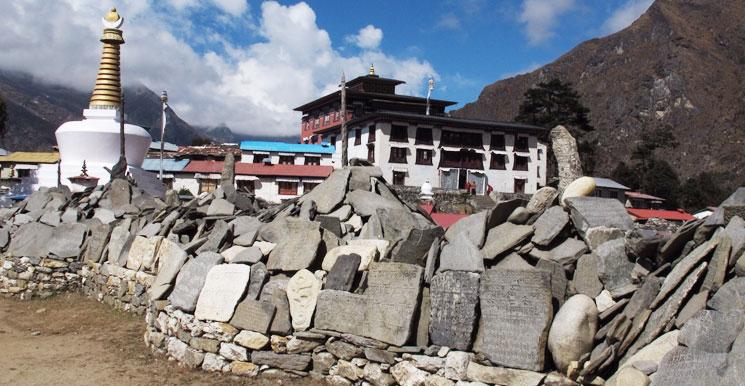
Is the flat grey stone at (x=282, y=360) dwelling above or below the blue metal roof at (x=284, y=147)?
below

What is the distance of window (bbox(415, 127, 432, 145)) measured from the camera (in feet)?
157

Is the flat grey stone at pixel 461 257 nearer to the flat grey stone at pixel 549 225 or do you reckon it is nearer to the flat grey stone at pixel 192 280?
the flat grey stone at pixel 549 225

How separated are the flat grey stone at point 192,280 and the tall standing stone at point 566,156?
251 inches

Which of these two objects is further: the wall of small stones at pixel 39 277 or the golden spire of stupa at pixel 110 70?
the golden spire of stupa at pixel 110 70

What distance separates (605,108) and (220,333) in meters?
106

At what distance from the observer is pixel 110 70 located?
3070cm

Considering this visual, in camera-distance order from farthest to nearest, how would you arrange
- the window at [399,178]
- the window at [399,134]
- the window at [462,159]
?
the window at [462,159], the window at [399,178], the window at [399,134]

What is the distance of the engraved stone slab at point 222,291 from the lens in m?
9.00

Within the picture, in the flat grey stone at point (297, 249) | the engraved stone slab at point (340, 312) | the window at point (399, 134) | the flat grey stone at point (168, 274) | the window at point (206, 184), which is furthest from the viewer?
the window at point (399, 134)

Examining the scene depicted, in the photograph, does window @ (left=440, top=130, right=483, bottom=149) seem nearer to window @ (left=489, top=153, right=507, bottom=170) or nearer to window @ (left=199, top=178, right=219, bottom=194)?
window @ (left=489, top=153, right=507, bottom=170)

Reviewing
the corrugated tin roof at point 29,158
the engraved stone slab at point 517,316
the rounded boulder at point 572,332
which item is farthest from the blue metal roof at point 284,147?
the rounded boulder at point 572,332

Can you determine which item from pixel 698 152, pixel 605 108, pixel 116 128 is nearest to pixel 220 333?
pixel 116 128

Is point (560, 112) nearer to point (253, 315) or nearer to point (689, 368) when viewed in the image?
point (253, 315)

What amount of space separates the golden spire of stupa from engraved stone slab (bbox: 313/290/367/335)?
24.9 meters
